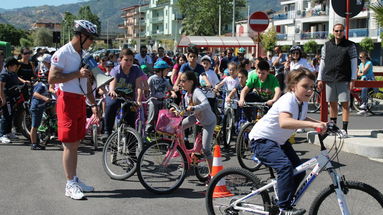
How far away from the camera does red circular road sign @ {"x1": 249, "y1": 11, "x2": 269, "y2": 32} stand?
1370 cm

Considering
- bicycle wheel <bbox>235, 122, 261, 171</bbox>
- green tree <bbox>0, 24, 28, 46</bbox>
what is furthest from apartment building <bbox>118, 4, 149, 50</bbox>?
bicycle wheel <bbox>235, 122, 261, 171</bbox>

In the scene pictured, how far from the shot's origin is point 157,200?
Result: 6137 mm

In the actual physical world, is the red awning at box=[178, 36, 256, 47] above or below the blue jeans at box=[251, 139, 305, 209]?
above

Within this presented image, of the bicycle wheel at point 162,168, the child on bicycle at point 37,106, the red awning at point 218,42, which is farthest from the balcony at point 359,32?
the bicycle wheel at point 162,168

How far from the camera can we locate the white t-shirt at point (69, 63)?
6004 mm

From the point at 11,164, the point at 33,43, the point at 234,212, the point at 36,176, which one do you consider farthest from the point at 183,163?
the point at 33,43

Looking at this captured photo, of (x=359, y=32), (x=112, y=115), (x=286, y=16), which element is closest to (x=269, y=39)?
(x=286, y=16)

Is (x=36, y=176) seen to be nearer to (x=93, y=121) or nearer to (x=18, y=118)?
(x=93, y=121)

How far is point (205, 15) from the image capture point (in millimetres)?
90562

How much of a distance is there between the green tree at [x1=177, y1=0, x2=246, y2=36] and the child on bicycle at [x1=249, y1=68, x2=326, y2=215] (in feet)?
287

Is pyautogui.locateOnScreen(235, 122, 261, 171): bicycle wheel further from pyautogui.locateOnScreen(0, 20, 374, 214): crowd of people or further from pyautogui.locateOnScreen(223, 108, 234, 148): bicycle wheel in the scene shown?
pyautogui.locateOnScreen(223, 108, 234, 148): bicycle wheel

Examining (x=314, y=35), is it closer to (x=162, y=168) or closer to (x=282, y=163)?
(x=162, y=168)

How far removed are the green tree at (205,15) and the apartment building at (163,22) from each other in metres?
13.0

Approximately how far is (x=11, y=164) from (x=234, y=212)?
476cm
